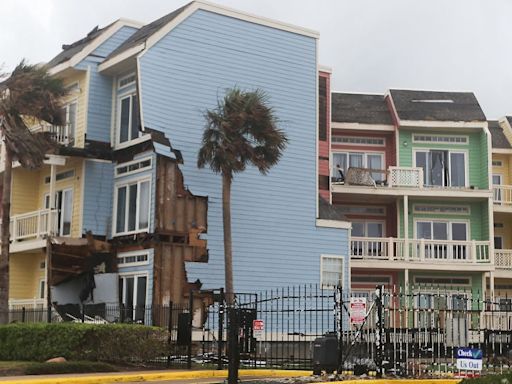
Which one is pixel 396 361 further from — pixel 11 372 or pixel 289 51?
pixel 289 51

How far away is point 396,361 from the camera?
64.6ft

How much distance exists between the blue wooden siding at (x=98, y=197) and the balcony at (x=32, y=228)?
127cm

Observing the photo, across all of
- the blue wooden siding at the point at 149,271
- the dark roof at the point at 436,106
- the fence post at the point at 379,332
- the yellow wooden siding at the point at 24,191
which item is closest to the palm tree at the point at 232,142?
the blue wooden siding at the point at 149,271

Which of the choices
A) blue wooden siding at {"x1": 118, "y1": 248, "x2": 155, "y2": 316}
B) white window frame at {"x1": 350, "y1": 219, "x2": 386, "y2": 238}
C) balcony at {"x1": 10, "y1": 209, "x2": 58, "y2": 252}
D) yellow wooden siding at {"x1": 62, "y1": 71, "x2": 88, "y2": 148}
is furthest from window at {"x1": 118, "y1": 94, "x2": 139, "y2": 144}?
white window frame at {"x1": 350, "y1": 219, "x2": 386, "y2": 238}

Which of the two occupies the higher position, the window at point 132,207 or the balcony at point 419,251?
the window at point 132,207

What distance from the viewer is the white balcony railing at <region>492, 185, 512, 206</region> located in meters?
42.2

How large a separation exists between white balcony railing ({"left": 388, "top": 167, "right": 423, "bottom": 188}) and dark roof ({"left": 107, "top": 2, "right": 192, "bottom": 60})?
13.0m

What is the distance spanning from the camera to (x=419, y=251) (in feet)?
129

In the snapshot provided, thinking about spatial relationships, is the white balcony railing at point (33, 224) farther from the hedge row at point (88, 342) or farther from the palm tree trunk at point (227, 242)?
the hedge row at point (88, 342)

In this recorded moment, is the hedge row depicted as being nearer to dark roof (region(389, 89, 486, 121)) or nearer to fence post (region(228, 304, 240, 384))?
fence post (region(228, 304, 240, 384))

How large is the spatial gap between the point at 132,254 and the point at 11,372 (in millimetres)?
10402

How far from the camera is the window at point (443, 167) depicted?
4200 cm

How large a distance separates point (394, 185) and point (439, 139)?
434cm

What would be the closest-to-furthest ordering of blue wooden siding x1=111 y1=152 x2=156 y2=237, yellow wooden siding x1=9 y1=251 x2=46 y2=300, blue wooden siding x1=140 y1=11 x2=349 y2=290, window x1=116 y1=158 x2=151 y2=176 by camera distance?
blue wooden siding x1=111 y1=152 x2=156 y2=237 → window x1=116 y1=158 x2=151 y2=176 → blue wooden siding x1=140 y1=11 x2=349 y2=290 → yellow wooden siding x1=9 y1=251 x2=46 y2=300
